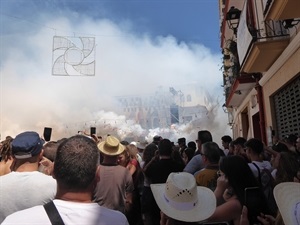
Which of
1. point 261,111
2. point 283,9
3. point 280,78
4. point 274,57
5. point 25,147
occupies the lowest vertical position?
point 25,147

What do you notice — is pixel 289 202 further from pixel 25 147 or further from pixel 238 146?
pixel 238 146

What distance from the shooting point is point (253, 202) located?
6.84 feet

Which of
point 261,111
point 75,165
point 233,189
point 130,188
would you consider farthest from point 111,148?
point 261,111

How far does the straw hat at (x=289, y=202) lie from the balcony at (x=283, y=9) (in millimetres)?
3763

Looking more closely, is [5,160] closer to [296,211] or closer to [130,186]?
[130,186]

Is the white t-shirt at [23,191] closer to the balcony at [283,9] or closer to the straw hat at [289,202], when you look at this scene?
the straw hat at [289,202]

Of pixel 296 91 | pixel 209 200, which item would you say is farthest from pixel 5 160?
pixel 296 91

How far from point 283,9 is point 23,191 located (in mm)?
4683

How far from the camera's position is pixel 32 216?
1199mm

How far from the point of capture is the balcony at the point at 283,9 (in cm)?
455

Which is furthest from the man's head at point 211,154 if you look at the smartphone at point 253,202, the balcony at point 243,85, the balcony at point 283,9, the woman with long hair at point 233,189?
the balcony at point 243,85

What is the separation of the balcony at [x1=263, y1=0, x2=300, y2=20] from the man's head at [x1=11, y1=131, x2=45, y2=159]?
4273 millimetres

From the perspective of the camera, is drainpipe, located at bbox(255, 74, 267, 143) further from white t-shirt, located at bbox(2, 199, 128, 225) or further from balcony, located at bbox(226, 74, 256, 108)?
white t-shirt, located at bbox(2, 199, 128, 225)

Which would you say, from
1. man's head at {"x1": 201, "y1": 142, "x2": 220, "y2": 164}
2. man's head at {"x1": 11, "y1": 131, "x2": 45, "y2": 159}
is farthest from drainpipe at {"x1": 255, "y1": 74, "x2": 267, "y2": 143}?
man's head at {"x1": 11, "y1": 131, "x2": 45, "y2": 159}
